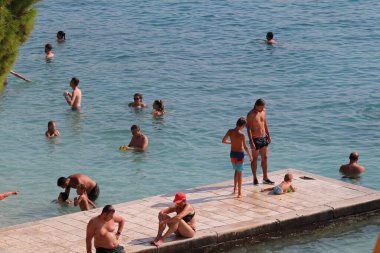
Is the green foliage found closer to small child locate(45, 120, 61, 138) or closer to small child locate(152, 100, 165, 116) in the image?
small child locate(45, 120, 61, 138)

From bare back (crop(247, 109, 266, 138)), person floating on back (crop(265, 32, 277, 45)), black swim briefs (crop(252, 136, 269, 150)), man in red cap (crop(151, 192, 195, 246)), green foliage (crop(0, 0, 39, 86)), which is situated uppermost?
green foliage (crop(0, 0, 39, 86))

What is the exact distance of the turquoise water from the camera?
2408cm

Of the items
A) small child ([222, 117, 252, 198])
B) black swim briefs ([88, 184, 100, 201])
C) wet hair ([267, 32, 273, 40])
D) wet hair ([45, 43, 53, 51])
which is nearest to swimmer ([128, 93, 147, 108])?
wet hair ([45, 43, 53, 51])

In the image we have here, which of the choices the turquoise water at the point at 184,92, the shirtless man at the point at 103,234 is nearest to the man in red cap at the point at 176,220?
the shirtless man at the point at 103,234

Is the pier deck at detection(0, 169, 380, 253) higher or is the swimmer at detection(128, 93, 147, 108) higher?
the swimmer at detection(128, 93, 147, 108)

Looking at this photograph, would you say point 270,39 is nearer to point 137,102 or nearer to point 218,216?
point 137,102

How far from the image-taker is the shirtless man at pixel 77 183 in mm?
20703

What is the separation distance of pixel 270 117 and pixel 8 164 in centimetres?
813

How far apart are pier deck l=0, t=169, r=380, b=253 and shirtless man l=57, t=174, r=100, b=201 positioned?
1706 mm

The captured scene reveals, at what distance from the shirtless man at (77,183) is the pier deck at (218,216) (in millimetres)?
1706

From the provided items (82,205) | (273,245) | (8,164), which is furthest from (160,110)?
(273,245)

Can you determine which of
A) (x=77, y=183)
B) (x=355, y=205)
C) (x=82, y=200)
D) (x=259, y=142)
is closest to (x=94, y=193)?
(x=77, y=183)

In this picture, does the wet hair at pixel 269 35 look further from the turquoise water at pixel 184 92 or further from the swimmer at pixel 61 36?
the swimmer at pixel 61 36

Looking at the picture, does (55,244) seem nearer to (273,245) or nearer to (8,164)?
(273,245)
